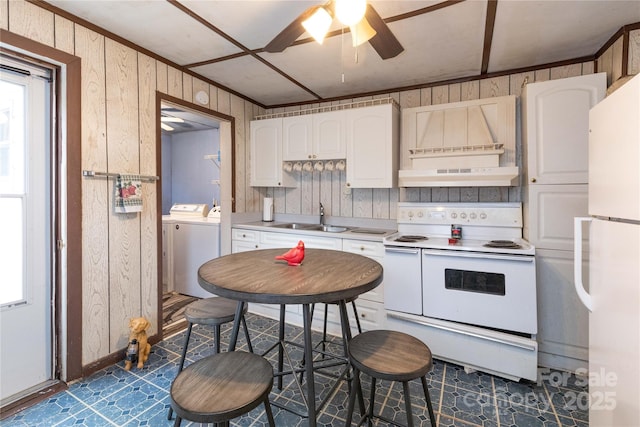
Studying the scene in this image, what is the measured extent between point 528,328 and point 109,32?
3.52 m

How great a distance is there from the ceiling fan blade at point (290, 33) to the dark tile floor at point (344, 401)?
6.45 ft

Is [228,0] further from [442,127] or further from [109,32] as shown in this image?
[442,127]

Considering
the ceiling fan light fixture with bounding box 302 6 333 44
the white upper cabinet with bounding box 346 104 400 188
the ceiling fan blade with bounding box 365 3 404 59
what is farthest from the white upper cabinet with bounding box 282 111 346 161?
the ceiling fan light fixture with bounding box 302 6 333 44

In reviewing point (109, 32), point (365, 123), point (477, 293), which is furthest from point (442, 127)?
point (109, 32)

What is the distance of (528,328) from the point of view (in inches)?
81.3

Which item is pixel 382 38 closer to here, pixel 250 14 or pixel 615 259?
pixel 250 14

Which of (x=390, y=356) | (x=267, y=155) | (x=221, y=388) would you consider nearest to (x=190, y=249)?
(x=267, y=155)

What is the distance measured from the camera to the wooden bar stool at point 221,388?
40.0 inches

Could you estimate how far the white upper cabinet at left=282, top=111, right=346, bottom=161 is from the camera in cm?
316

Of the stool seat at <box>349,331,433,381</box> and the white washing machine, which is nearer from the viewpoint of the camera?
the stool seat at <box>349,331,433,381</box>

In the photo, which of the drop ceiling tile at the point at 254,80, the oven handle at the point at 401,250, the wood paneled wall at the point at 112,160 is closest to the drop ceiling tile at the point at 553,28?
the oven handle at the point at 401,250

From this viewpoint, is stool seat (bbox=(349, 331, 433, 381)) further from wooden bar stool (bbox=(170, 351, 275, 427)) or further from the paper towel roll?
the paper towel roll

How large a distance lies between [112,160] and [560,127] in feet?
10.6

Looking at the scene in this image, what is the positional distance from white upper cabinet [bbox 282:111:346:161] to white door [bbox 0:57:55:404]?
2025 millimetres
